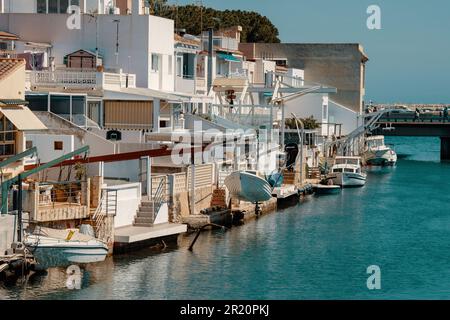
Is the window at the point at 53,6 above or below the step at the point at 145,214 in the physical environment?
above

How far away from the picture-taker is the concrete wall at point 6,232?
28141 mm

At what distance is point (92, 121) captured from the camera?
45.9m

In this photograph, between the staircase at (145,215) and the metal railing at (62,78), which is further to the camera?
the metal railing at (62,78)

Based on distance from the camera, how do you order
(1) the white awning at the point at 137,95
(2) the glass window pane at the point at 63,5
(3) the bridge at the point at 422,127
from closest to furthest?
(1) the white awning at the point at 137,95 → (2) the glass window pane at the point at 63,5 → (3) the bridge at the point at 422,127

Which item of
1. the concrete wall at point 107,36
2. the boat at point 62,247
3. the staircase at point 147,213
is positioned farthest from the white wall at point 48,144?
the concrete wall at point 107,36

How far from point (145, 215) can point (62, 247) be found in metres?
6.38

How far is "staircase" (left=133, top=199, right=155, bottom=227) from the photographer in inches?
1396

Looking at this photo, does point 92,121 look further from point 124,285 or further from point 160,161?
point 124,285

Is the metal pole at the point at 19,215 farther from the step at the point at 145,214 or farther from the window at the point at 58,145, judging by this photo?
the window at the point at 58,145

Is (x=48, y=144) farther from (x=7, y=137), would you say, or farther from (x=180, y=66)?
(x=180, y=66)


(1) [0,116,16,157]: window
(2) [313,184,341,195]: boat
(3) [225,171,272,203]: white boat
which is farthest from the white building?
(1) [0,116,16,157]: window

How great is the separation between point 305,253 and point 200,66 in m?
27.8

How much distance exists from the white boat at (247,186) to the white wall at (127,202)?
26.7ft

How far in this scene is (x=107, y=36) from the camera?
51.0 m
